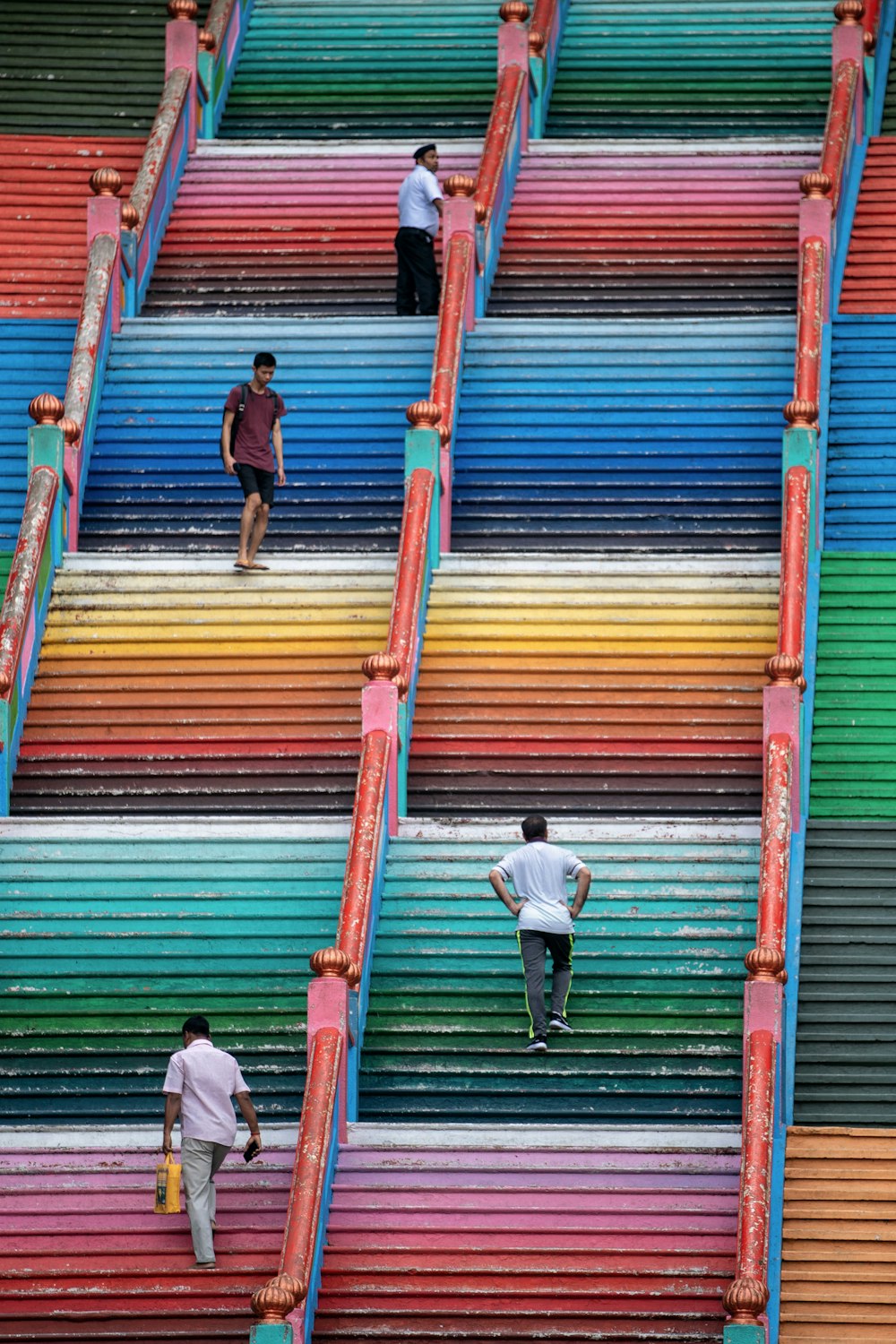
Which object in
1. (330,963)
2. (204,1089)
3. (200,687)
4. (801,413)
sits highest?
(801,413)

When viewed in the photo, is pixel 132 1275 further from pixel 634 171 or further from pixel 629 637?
pixel 634 171

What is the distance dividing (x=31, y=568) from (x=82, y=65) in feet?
29.3

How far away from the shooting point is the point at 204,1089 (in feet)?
54.6

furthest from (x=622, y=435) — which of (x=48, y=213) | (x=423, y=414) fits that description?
(x=48, y=213)

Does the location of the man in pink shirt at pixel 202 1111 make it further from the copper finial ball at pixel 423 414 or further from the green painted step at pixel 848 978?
the copper finial ball at pixel 423 414

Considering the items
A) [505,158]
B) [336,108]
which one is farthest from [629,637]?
[336,108]

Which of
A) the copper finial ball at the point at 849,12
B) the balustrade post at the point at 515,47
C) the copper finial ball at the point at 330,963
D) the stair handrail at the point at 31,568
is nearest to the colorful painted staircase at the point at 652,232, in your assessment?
the balustrade post at the point at 515,47

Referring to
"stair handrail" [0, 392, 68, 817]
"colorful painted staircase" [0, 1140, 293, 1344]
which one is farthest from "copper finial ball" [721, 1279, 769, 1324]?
"stair handrail" [0, 392, 68, 817]

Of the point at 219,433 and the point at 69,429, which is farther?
the point at 219,433

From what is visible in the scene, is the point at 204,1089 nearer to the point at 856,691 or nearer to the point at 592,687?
the point at 592,687

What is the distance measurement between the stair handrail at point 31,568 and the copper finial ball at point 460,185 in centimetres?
401

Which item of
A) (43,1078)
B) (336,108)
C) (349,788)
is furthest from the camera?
(336,108)

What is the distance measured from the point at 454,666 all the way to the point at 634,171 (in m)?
7.24

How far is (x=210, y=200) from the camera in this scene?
26.7 metres
